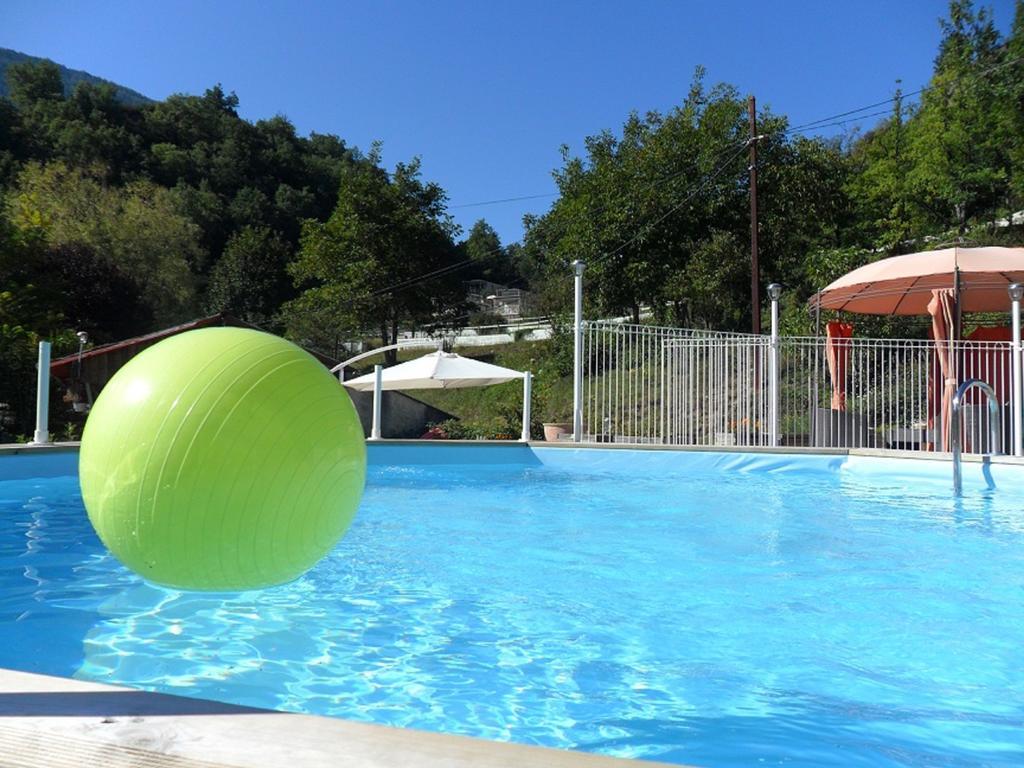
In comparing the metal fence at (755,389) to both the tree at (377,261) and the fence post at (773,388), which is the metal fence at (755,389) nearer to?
the fence post at (773,388)

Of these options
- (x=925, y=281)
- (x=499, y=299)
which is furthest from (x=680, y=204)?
(x=499, y=299)

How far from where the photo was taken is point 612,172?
3025 centimetres

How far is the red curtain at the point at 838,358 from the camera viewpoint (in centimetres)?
1327

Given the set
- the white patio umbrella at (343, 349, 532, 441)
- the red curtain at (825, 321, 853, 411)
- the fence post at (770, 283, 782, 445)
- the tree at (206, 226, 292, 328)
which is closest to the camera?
the red curtain at (825, 321, 853, 411)

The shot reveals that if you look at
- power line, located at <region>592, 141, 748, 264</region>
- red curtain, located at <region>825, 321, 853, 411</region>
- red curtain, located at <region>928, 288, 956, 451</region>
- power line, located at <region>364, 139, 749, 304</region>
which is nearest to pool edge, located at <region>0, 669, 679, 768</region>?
red curtain, located at <region>928, 288, 956, 451</region>

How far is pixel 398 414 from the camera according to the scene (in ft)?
83.2

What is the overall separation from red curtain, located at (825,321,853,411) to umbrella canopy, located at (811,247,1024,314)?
20.7 inches

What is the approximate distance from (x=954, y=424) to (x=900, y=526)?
2.39m

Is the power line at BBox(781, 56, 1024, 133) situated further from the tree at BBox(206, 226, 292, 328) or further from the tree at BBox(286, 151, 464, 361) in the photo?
the tree at BBox(206, 226, 292, 328)

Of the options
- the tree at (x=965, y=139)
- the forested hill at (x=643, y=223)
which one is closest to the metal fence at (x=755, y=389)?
the forested hill at (x=643, y=223)

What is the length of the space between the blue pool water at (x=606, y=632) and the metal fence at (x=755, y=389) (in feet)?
20.2

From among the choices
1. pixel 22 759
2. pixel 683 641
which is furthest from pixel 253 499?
pixel 683 641

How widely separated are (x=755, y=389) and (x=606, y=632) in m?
10.6

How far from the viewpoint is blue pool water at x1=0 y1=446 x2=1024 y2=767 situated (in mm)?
2824
